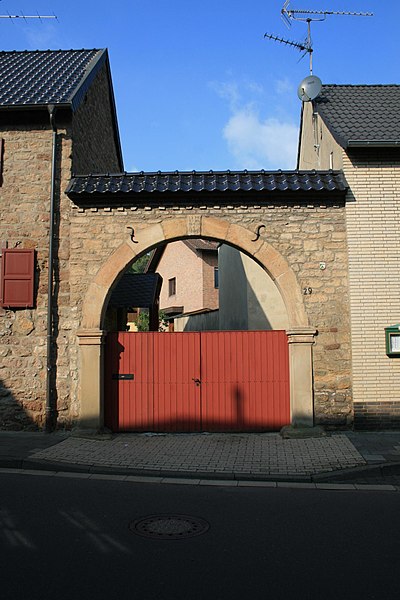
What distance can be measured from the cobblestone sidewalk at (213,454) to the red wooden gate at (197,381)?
12.2 inches

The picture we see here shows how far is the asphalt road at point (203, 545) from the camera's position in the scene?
362 centimetres

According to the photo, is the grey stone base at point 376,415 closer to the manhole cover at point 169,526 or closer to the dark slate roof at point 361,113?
the dark slate roof at point 361,113

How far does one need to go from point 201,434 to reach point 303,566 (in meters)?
5.49

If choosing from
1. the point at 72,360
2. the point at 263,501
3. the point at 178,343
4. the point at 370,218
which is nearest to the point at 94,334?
the point at 72,360

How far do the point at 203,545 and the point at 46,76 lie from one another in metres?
10.6

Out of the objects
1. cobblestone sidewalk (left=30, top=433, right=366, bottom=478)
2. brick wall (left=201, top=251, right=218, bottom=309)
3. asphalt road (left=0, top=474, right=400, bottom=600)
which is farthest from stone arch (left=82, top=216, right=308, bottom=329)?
brick wall (left=201, top=251, right=218, bottom=309)

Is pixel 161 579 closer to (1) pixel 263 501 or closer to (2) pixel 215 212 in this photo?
(1) pixel 263 501

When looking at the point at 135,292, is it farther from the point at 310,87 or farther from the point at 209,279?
the point at 209,279

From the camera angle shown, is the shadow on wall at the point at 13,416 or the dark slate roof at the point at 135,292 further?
the dark slate roof at the point at 135,292

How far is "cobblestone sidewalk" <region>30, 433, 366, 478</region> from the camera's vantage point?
23.1 ft

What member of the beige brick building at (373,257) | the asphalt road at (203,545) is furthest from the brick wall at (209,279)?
the asphalt road at (203,545)

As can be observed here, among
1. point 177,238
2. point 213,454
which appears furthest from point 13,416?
point 177,238

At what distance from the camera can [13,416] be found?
9.45 meters

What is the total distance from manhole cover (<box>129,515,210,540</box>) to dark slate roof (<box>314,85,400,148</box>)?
7.01m
